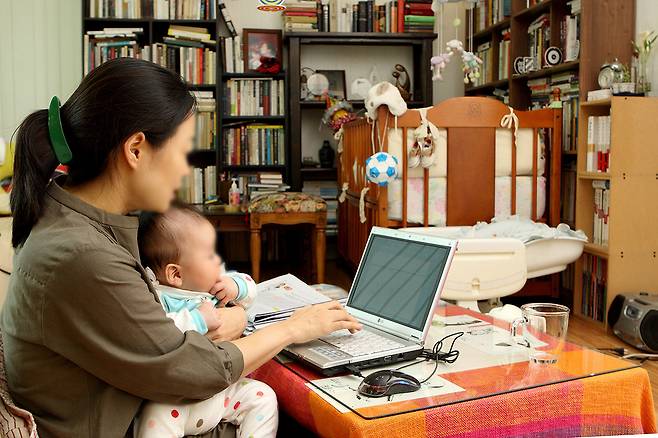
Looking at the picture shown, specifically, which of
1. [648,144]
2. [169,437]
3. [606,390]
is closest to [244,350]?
[169,437]

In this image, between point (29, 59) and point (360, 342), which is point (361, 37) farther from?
point (360, 342)

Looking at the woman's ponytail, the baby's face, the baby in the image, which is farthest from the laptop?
the woman's ponytail

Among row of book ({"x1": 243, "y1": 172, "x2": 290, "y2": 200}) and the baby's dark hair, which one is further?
row of book ({"x1": 243, "y1": 172, "x2": 290, "y2": 200})

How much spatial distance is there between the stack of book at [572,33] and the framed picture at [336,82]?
76.0 inches

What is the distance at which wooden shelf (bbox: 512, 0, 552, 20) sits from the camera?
413cm

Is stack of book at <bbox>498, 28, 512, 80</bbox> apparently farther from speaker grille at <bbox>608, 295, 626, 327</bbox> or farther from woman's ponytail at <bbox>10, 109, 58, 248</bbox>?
woman's ponytail at <bbox>10, 109, 58, 248</bbox>

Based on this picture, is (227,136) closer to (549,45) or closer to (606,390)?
(549,45)

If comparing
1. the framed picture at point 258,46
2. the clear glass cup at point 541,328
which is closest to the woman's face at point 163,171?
the clear glass cup at point 541,328

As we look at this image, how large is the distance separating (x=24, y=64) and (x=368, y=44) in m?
2.43

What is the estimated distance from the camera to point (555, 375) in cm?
118

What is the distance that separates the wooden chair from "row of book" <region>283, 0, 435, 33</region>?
1516 millimetres

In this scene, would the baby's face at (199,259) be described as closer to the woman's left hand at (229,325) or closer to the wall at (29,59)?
the woman's left hand at (229,325)

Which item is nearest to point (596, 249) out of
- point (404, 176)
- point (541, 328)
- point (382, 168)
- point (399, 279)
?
point (404, 176)

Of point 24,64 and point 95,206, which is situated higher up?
point 24,64
